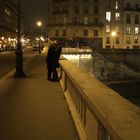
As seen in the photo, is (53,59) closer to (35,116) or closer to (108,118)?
(35,116)

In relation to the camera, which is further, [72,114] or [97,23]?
[97,23]

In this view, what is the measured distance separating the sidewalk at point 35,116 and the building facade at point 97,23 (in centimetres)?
9306

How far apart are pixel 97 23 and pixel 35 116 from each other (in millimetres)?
98731

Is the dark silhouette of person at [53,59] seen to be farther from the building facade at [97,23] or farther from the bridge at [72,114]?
the building facade at [97,23]

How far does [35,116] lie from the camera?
373 inches

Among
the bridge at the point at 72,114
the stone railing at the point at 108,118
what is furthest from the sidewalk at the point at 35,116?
the stone railing at the point at 108,118

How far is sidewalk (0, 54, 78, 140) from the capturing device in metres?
7.65

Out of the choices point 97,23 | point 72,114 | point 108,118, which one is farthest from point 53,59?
point 97,23

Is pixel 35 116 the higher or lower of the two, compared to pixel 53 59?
lower

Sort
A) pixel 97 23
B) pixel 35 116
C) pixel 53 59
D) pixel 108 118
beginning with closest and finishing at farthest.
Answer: pixel 108 118 < pixel 35 116 < pixel 53 59 < pixel 97 23

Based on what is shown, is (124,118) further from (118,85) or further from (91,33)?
(91,33)

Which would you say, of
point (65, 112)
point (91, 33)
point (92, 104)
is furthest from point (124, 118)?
point (91, 33)

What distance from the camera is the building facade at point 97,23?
350 ft

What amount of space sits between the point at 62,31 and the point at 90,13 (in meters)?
8.75
